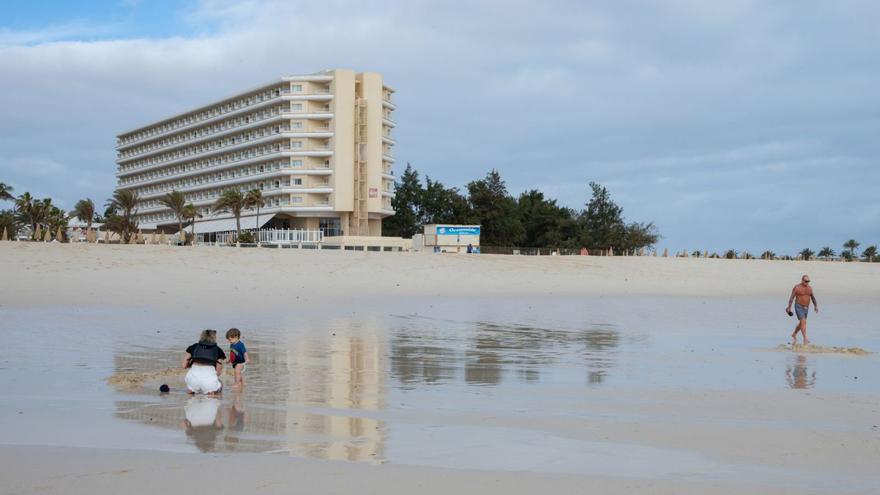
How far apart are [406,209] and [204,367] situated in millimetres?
98967

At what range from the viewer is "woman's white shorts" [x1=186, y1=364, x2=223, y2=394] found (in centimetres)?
1120

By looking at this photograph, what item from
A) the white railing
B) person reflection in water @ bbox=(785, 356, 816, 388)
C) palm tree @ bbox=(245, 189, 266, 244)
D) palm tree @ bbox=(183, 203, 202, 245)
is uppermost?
palm tree @ bbox=(245, 189, 266, 244)

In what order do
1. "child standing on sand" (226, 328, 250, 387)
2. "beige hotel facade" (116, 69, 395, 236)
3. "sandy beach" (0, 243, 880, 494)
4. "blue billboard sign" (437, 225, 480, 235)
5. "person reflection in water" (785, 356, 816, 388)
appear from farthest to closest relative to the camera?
"beige hotel facade" (116, 69, 395, 236) → "blue billboard sign" (437, 225, 480, 235) → "person reflection in water" (785, 356, 816, 388) → "child standing on sand" (226, 328, 250, 387) → "sandy beach" (0, 243, 880, 494)

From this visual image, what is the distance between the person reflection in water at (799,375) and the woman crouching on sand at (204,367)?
8.44 meters

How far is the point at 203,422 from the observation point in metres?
9.23

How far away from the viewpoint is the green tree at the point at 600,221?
340 feet

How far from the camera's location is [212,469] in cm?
697

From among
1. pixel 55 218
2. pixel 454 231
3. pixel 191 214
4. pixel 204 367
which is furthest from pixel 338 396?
pixel 55 218

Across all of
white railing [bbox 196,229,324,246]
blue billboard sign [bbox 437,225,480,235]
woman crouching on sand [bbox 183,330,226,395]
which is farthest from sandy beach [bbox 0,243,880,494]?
white railing [bbox 196,229,324,246]

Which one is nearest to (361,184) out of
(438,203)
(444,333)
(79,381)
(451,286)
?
(438,203)

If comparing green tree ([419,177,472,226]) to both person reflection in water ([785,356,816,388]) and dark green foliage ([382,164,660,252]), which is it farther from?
person reflection in water ([785,356,816,388])

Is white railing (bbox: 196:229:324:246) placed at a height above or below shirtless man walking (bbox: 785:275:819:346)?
above

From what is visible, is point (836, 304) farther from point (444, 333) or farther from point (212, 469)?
point (212, 469)

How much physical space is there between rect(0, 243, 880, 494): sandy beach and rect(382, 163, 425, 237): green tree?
76.9m
